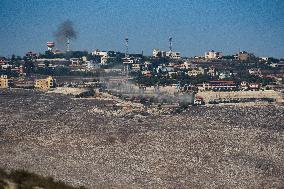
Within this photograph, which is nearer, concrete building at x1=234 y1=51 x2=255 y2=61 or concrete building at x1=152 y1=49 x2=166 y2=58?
concrete building at x1=234 y1=51 x2=255 y2=61

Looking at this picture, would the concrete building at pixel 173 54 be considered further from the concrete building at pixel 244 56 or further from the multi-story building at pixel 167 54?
the concrete building at pixel 244 56

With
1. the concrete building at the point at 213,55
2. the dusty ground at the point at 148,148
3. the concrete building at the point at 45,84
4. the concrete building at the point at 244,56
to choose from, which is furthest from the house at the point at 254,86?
the concrete building at the point at 213,55

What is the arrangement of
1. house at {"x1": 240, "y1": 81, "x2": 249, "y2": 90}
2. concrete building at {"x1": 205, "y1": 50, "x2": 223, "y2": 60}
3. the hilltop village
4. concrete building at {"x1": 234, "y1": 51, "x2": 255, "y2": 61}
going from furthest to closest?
1. concrete building at {"x1": 205, "y1": 50, "x2": 223, "y2": 60}
2. concrete building at {"x1": 234, "y1": 51, "x2": 255, "y2": 61}
3. house at {"x1": 240, "y1": 81, "x2": 249, "y2": 90}
4. the hilltop village

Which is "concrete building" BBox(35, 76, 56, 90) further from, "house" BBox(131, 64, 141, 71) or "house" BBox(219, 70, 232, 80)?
"house" BBox(219, 70, 232, 80)

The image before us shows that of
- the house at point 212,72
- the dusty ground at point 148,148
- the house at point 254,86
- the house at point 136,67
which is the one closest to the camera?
the dusty ground at point 148,148

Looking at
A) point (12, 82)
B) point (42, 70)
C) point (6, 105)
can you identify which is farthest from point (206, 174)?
point (42, 70)

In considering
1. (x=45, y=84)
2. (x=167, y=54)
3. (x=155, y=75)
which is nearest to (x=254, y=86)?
(x=155, y=75)

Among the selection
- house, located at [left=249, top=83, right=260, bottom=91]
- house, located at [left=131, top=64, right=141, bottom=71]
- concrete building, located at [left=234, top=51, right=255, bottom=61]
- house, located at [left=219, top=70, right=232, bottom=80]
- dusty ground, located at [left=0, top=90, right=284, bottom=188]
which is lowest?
dusty ground, located at [left=0, top=90, right=284, bottom=188]

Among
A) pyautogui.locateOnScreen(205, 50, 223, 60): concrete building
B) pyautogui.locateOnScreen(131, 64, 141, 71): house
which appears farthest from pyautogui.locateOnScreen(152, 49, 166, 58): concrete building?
pyautogui.locateOnScreen(131, 64, 141, 71): house
